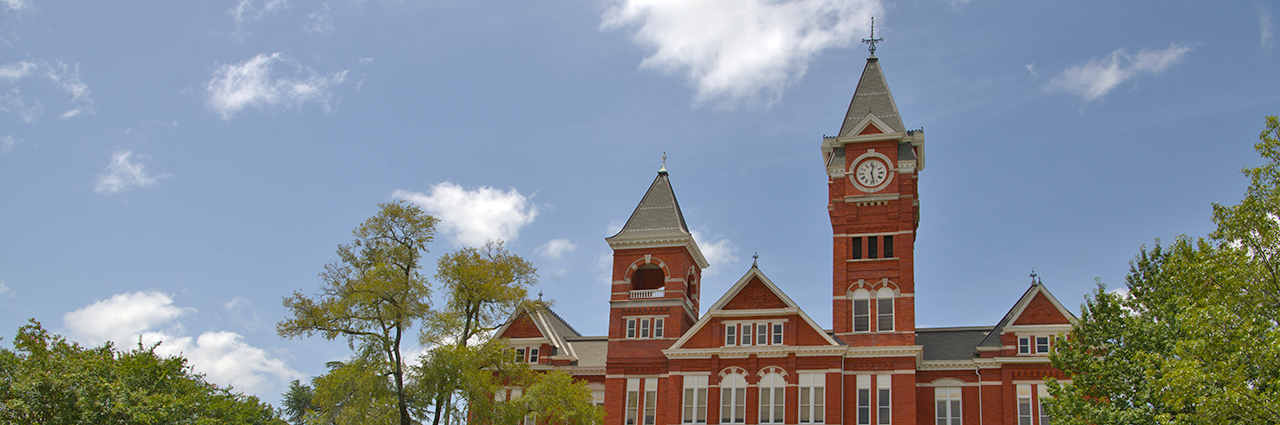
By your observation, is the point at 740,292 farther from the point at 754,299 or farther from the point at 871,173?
the point at 871,173

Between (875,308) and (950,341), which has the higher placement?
(875,308)

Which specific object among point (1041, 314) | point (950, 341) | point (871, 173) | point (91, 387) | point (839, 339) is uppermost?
point (871, 173)

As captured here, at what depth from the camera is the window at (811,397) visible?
147ft

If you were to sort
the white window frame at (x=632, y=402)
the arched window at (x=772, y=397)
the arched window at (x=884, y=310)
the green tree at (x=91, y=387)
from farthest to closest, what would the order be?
the white window frame at (x=632, y=402) → the arched window at (x=884, y=310) → the arched window at (x=772, y=397) → the green tree at (x=91, y=387)

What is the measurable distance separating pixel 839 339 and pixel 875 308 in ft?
7.70

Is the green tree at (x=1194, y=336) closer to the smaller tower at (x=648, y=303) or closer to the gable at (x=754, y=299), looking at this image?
the gable at (x=754, y=299)

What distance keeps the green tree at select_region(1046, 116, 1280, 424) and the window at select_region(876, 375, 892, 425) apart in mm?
15070

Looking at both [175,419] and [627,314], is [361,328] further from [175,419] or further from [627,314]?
[627,314]

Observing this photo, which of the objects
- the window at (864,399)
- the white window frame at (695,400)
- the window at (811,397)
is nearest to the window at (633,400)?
the white window frame at (695,400)

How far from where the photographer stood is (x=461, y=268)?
131 ft

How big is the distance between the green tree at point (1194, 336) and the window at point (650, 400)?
2221cm

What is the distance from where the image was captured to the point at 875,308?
46.5 m

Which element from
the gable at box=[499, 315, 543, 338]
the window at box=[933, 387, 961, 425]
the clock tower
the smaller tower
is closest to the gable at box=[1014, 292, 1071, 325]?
the window at box=[933, 387, 961, 425]

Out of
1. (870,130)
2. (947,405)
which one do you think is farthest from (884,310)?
(870,130)
